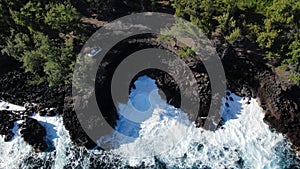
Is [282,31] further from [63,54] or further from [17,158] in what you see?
[17,158]

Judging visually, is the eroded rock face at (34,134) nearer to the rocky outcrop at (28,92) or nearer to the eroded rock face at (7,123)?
the eroded rock face at (7,123)

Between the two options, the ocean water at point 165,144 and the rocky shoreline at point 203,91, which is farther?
the rocky shoreline at point 203,91

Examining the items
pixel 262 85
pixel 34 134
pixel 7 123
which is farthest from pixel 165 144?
pixel 7 123

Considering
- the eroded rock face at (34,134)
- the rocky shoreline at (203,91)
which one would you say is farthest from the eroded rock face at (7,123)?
the eroded rock face at (34,134)

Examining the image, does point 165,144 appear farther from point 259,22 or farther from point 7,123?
point 7,123

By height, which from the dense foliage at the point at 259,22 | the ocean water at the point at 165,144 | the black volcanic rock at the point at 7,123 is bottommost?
the ocean water at the point at 165,144

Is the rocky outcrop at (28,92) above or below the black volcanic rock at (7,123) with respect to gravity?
above

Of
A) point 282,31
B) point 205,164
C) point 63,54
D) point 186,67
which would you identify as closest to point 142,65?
point 186,67

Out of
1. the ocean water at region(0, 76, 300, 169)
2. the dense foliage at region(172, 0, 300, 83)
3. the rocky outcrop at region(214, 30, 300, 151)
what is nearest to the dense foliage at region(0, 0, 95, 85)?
the ocean water at region(0, 76, 300, 169)
